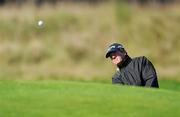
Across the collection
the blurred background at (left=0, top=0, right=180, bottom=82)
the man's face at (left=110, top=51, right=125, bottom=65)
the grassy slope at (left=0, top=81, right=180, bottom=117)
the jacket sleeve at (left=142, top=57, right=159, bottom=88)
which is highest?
the blurred background at (left=0, top=0, right=180, bottom=82)

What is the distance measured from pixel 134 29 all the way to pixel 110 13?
4.47 ft

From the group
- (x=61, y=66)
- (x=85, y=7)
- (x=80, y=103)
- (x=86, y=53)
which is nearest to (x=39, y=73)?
(x=61, y=66)

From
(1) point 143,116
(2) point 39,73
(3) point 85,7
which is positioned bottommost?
(1) point 143,116

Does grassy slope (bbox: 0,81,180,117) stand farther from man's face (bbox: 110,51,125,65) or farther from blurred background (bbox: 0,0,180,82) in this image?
blurred background (bbox: 0,0,180,82)

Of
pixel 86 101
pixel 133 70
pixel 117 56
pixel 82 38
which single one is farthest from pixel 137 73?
pixel 82 38

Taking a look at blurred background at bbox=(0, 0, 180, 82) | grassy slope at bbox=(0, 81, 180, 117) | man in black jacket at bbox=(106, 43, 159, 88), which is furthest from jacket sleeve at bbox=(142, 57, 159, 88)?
blurred background at bbox=(0, 0, 180, 82)

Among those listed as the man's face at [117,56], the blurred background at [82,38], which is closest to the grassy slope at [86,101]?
the man's face at [117,56]

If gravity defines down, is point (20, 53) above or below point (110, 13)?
below

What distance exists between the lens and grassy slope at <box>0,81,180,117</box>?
4.70m

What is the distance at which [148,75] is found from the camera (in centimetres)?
639

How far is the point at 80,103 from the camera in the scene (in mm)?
4883

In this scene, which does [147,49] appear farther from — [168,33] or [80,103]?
[80,103]

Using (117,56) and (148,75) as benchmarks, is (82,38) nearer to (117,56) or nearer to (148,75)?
(117,56)

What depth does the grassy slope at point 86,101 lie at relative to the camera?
4.70m
